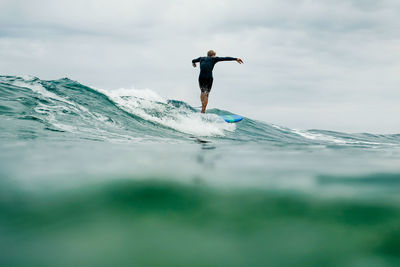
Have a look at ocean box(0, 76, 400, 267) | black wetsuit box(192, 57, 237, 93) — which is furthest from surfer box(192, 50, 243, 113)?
ocean box(0, 76, 400, 267)

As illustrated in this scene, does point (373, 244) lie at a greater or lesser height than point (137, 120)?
lesser

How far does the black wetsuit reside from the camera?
37.0 feet

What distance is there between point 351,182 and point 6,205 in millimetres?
2490

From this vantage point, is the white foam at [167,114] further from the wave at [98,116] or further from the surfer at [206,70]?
the surfer at [206,70]

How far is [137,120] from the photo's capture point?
1046 centimetres

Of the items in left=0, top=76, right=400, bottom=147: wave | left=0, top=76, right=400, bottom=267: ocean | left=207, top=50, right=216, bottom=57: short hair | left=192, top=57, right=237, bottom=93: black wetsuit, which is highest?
left=207, top=50, right=216, bottom=57: short hair

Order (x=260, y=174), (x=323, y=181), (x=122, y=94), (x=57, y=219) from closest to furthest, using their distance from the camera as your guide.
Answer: (x=57, y=219) → (x=323, y=181) → (x=260, y=174) → (x=122, y=94)

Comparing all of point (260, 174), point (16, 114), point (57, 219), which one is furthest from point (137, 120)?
point (57, 219)

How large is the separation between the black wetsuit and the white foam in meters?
1.05

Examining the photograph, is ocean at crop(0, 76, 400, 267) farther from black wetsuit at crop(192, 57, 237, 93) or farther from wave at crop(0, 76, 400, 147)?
black wetsuit at crop(192, 57, 237, 93)

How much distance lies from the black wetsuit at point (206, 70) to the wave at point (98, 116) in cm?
105

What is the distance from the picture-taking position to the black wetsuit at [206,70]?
444 inches

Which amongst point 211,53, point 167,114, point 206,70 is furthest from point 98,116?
point 211,53

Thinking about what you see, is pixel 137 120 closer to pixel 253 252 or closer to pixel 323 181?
pixel 323 181
